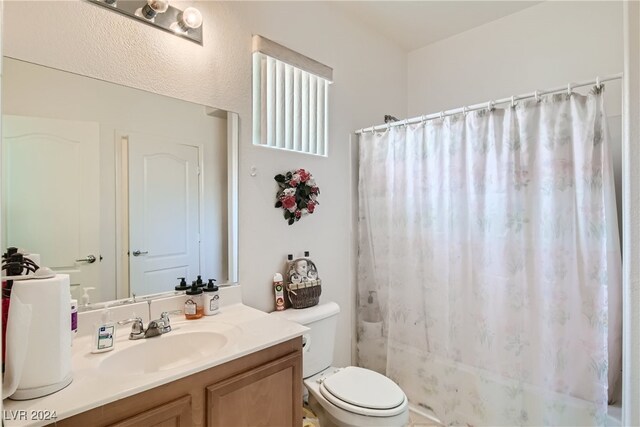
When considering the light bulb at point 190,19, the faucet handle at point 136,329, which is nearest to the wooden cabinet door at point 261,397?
the faucet handle at point 136,329

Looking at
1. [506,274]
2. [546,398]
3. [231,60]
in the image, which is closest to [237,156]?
[231,60]

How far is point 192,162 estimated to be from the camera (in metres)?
1.64

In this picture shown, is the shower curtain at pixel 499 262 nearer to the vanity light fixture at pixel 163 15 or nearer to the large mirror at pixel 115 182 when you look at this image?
the large mirror at pixel 115 182

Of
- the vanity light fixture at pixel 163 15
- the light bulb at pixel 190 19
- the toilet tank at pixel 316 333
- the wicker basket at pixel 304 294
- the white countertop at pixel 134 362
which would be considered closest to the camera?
the white countertop at pixel 134 362

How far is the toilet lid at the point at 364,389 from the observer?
1529mm

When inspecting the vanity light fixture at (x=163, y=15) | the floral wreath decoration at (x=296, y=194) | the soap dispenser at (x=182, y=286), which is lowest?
the soap dispenser at (x=182, y=286)

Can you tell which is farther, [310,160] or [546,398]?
[310,160]

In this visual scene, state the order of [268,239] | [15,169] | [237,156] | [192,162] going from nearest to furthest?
[15,169], [192,162], [237,156], [268,239]

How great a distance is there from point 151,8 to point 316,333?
1759 millimetres

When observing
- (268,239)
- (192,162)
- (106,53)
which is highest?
(106,53)

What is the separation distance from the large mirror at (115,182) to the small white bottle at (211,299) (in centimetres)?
11

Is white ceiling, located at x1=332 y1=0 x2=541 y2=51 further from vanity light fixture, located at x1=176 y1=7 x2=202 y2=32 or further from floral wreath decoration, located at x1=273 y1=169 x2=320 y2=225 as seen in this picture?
floral wreath decoration, located at x1=273 y1=169 x2=320 y2=225

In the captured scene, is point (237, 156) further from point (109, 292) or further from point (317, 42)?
point (317, 42)

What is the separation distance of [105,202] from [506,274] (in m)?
1.95
